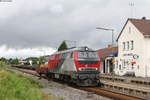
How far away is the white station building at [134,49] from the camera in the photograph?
148ft

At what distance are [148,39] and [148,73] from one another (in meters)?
5.13

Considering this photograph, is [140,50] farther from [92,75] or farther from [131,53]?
[92,75]

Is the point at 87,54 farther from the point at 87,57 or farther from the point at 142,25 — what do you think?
the point at 142,25

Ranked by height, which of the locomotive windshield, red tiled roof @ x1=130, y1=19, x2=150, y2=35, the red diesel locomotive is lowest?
the red diesel locomotive

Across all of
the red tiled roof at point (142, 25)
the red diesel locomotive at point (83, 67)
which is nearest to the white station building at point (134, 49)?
the red tiled roof at point (142, 25)

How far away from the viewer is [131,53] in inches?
1897

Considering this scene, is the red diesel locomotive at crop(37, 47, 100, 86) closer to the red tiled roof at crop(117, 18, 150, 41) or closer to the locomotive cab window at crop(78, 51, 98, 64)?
the locomotive cab window at crop(78, 51, 98, 64)

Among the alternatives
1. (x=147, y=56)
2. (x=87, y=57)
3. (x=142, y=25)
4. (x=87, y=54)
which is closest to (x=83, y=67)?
(x=87, y=57)

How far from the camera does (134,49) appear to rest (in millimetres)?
47594

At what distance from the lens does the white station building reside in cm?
4496

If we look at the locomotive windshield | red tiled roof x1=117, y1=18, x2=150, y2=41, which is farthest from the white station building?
the locomotive windshield

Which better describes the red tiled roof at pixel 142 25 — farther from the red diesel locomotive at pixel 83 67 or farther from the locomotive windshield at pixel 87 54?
the red diesel locomotive at pixel 83 67

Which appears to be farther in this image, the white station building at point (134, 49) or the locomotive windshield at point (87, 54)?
the white station building at point (134, 49)

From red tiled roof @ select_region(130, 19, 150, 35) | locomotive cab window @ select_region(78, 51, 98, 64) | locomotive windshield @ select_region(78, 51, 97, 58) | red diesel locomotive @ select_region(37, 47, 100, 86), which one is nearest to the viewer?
red diesel locomotive @ select_region(37, 47, 100, 86)
